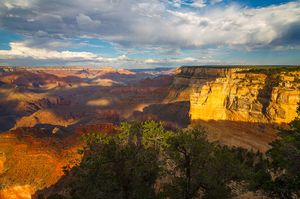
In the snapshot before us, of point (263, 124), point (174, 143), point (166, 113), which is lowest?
point (166, 113)

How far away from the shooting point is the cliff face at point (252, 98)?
50.2 m

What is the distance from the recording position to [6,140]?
62.8 m

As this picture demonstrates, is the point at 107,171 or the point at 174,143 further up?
the point at 174,143

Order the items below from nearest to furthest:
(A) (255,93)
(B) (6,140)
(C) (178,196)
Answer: (C) (178,196)
(A) (255,93)
(B) (6,140)

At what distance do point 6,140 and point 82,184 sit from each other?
49.7m

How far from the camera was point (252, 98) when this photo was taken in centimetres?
5622

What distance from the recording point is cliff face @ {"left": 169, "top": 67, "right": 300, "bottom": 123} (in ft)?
165

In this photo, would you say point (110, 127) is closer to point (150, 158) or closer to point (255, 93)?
point (255, 93)

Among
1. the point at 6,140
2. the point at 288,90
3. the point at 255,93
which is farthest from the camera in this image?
the point at 6,140

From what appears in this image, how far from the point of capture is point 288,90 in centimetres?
4994

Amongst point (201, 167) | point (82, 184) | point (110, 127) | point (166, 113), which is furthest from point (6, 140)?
point (166, 113)

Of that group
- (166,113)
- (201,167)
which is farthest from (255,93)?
(166,113)

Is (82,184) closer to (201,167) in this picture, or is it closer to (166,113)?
(201,167)

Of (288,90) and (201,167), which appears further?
(288,90)
